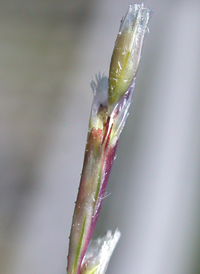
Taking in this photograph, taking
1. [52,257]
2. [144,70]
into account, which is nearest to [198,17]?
[144,70]

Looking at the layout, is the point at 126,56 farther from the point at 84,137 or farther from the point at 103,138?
the point at 84,137

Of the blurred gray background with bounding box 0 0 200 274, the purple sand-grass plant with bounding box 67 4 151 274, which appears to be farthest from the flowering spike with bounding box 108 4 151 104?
the blurred gray background with bounding box 0 0 200 274

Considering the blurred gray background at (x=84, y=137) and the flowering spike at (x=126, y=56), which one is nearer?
the flowering spike at (x=126, y=56)

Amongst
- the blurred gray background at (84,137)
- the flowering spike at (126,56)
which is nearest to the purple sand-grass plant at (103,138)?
the flowering spike at (126,56)

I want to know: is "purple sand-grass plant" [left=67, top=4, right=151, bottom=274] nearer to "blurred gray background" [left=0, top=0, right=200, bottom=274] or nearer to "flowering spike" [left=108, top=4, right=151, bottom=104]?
"flowering spike" [left=108, top=4, right=151, bottom=104]

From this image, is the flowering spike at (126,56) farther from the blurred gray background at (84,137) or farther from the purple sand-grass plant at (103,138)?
the blurred gray background at (84,137)

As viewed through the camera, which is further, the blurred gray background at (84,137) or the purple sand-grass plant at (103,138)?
the blurred gray background at (84,137)

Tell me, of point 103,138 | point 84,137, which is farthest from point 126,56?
point 84,137
